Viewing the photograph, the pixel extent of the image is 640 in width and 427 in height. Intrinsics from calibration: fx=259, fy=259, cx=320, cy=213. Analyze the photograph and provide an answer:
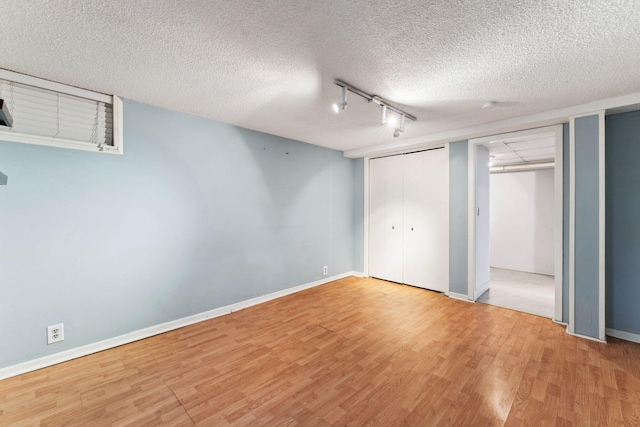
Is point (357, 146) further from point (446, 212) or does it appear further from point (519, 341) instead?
point (519, 341)

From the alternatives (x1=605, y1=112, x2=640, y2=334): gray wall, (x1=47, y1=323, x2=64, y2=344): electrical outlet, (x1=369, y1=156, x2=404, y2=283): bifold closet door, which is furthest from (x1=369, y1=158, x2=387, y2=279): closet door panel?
(x1=47, y1=323, x2=64, y2=344): electrical outlet

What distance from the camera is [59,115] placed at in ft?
7.53

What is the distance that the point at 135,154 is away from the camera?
2.66 meters

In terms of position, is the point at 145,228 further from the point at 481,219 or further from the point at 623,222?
the point at 623,222

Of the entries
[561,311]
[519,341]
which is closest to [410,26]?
[519,341]

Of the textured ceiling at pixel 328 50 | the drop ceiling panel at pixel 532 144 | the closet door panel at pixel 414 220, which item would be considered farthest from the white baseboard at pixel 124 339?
the drop ceiling panel at pixel 532 144

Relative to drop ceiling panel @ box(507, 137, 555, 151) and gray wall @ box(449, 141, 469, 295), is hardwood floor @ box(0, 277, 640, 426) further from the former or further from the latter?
drop ceiling panel @ box(507, 137, 555, 151)

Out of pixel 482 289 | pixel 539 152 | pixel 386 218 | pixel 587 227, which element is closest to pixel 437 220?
pixel 386 218

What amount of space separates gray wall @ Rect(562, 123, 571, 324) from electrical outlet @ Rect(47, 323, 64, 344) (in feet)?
17.0

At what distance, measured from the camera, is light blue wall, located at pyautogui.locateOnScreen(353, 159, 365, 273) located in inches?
201

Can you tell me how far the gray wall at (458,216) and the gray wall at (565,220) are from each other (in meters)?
1.02

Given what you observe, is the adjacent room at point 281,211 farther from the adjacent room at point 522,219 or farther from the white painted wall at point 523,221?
the white painted wall at point 523,221

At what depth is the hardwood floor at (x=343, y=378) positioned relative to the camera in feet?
5.57

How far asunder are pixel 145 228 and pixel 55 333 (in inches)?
43.7
